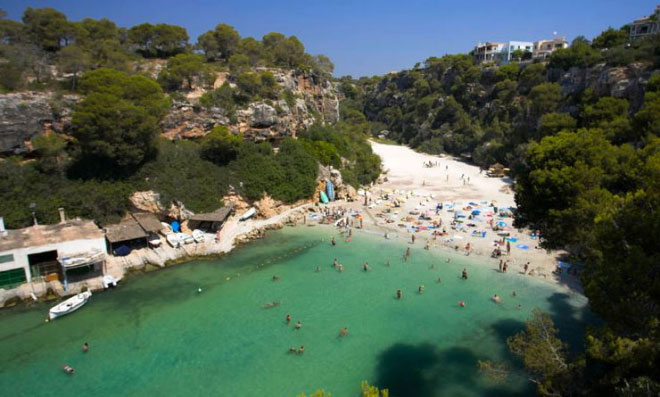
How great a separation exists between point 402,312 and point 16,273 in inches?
838

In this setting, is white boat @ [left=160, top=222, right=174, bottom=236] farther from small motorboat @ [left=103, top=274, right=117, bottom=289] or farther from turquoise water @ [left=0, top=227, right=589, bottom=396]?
small motorboat @ [left=103, top=274, right=117, bottom=289]

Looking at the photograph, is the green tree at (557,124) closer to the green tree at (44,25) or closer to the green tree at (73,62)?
the green tree at (73,62)

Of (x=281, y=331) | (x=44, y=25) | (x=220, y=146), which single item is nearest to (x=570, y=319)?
(x=281, y=331)

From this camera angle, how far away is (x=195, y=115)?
118 feet

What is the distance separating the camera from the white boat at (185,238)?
27188 mm

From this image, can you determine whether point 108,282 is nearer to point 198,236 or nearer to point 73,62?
point 198,236

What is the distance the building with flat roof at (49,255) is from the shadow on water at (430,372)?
56.5 ft

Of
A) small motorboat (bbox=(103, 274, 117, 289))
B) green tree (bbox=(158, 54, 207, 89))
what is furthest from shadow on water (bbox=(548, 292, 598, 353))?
green tree (bbox=(158, 54, 207, 89))

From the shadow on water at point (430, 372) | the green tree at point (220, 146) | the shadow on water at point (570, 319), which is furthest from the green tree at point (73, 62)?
the shadow on water at point (570, 319)

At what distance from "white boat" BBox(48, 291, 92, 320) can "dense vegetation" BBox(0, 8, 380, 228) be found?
7584 mm

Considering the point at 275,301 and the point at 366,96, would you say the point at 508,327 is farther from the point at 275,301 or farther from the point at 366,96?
the point at 366,96

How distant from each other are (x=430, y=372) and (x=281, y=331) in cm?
720

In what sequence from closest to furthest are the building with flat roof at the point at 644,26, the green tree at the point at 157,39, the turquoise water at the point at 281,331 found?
the turquoise water at the point at 281,331 < the green tree at the point at 157,39 < the building with flat roof at the point at 644,26

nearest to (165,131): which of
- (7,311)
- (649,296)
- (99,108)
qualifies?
(99,108)
